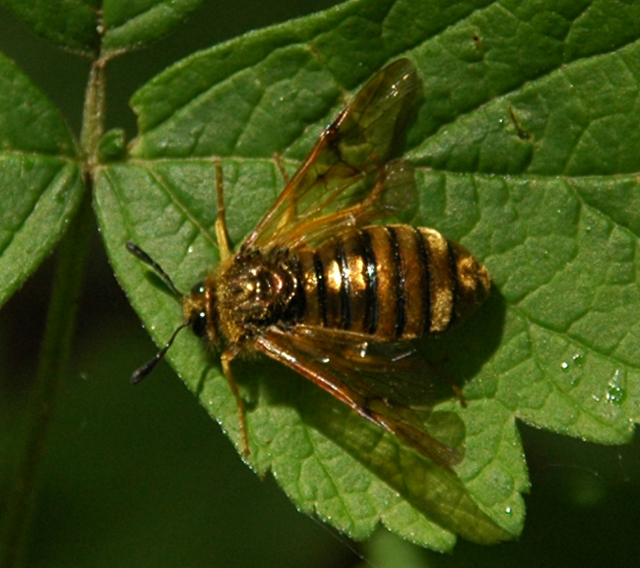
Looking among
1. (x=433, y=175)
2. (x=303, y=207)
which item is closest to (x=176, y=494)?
(x=303, y=207)

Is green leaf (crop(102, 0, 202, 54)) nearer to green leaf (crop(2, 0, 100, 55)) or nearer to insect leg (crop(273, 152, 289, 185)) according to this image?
green leaf (crop(2, 0, 100, 55))

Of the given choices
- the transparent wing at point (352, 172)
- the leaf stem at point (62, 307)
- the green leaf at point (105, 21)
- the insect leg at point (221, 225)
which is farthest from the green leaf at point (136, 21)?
the transparent wing at point (352, 172)

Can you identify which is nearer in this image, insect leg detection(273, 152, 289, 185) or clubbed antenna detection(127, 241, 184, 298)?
clubbed antenna detection(127, 241, 184, 298)

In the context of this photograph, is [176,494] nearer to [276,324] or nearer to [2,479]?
[2,479]

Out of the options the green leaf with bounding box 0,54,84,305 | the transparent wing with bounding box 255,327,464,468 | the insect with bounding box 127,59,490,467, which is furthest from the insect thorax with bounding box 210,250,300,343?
→ the green leaf with bounding box 0,54,84,305

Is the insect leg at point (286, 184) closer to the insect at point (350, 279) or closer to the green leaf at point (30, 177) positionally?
the insect at point (350, 279)

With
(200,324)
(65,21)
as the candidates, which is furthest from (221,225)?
(65,21)
